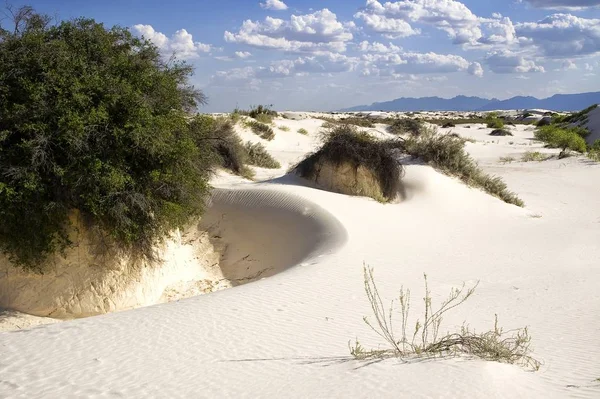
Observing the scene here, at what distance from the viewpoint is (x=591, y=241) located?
1417 cm

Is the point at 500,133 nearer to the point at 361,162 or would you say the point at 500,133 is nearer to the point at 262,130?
the point at 262,130

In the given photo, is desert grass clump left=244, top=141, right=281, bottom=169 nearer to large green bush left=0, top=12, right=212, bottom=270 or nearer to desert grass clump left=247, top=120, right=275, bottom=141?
desert grass clump left=247, top=120, right=275, bottom=141

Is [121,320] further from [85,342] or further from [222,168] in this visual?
[222,168]

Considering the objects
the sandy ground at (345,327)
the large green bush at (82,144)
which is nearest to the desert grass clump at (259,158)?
the sandy ground at (345,327)

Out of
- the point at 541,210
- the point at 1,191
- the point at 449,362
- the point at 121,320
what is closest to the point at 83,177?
the point at 1,191

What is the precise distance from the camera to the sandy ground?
5023mm

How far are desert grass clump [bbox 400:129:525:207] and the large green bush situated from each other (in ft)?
37.4

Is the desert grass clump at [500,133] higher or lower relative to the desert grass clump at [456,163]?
higher

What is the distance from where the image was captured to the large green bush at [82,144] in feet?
29.2

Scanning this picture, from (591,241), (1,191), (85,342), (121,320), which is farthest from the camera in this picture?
(591,241)

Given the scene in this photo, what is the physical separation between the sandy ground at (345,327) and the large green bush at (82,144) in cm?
229

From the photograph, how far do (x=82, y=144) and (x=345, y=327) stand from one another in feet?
17.2

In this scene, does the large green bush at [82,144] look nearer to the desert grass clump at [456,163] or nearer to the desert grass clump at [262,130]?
the desert grass clump at [456,163]

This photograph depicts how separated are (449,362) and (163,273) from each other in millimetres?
7011
